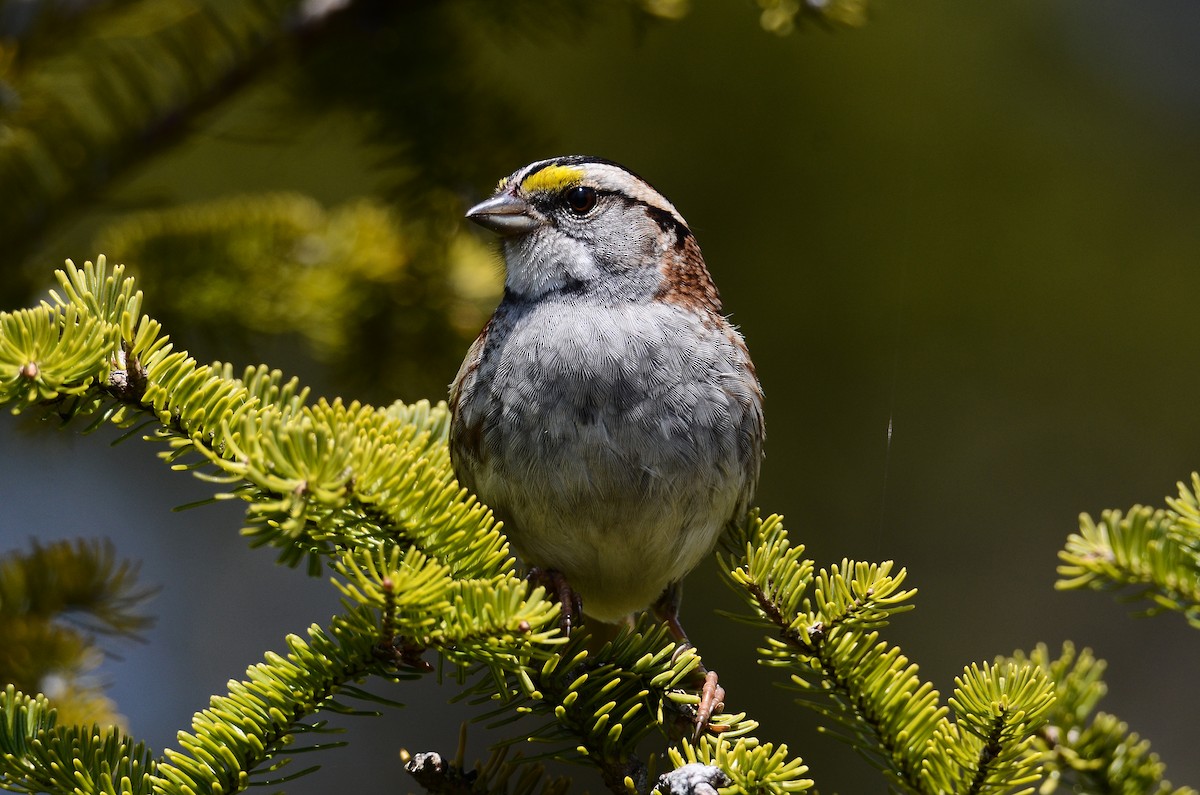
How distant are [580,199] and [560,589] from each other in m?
0.97

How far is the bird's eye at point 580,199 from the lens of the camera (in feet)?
9.25

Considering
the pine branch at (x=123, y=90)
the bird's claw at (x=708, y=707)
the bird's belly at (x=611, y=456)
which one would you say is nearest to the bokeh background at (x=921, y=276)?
the pine branch at (x=123, y=90)

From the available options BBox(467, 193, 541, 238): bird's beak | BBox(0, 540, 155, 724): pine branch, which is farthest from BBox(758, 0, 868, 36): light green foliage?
BBox(0, 540, 155, 724): pine branch

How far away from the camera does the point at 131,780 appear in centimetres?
163

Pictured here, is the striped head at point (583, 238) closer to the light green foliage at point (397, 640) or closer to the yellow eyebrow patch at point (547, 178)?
the yellow eyebrow patch at point (547, 178)

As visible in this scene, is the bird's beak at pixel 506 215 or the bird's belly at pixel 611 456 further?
the bird's beak at pixel 506 215

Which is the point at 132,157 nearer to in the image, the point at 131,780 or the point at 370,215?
the point at 370,215

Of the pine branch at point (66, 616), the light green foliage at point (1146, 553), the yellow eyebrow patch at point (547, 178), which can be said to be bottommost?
the pine branch at point (66, 616)

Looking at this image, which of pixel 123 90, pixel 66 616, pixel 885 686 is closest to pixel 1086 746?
pixel 885 686

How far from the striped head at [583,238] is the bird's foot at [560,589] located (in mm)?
653

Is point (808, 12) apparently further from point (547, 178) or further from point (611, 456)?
point (611, 456)

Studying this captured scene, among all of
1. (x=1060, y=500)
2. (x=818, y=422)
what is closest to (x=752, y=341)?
(x=818, y=422)

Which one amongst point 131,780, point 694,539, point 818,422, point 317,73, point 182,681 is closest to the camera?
point 131,780

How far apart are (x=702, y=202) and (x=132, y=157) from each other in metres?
2.19
